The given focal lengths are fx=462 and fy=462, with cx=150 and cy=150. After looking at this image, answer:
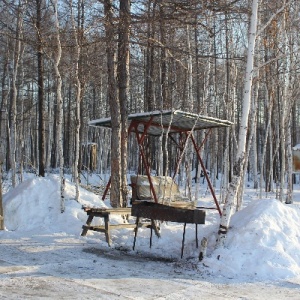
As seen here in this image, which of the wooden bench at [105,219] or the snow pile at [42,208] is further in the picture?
the snow pile at [42,208]

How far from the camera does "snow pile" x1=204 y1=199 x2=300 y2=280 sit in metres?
6.72

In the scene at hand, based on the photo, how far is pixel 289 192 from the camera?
17.8 metres

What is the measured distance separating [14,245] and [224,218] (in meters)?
3.77

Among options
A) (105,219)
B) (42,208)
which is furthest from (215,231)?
(42,208)

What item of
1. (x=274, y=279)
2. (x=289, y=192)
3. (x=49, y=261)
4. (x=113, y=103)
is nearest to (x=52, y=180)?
(x=113, y=103)

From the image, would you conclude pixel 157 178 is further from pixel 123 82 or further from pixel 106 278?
pixel 106 278

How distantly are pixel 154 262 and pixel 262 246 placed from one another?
174cm

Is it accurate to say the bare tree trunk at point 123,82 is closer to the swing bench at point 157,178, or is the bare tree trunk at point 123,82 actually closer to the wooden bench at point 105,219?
the swing bench at point 157,178

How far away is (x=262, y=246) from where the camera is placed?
23.4ft

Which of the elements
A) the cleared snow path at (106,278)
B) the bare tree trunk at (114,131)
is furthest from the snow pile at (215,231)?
the bare tree trunk at (114,131)

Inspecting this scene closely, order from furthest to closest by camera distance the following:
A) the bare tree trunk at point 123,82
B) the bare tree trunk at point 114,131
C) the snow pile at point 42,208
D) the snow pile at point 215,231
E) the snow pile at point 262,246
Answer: the bare tree trunk at point 123,82 < the bare tree trunk at point 114,131 < the snow pile at point 42,208 < the snow pile at point 215,231 < the snow pile at point 262,246

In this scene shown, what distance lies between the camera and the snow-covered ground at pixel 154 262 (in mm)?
5629

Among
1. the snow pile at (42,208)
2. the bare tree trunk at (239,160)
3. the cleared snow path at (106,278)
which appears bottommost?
the cleared snow path at (106,278)

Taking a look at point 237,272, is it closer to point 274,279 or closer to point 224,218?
point 274,279
